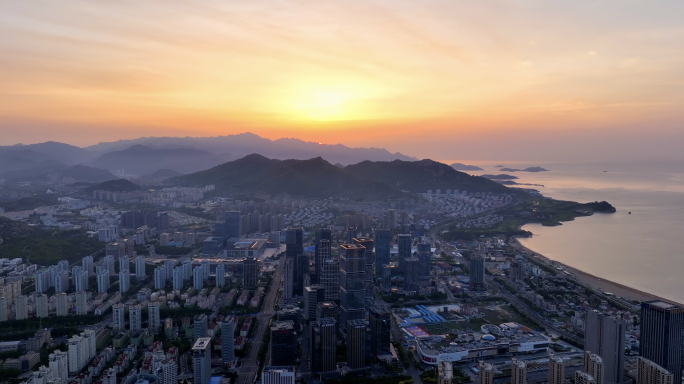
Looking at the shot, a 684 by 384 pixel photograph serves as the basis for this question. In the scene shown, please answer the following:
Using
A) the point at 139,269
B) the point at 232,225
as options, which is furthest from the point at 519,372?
the point at 232,225

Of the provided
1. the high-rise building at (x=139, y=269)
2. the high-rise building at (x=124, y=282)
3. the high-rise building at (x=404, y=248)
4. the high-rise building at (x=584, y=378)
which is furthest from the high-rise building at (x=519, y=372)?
the high-rise building at (x=139, y=269)

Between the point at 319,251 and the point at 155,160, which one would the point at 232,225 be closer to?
the point at 319,251

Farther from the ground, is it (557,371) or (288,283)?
(288,283)

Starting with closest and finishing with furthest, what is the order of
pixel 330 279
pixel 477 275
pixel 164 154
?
pixel 330 279, pixel 477 275, pixel 164 154

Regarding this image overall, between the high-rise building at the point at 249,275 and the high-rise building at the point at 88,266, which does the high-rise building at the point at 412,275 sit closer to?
the high-rise building at the point at 249,275

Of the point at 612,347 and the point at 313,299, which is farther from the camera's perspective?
the point at 313,299

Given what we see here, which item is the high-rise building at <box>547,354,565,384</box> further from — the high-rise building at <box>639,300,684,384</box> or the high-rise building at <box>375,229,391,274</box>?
the high-rise building at <box>375,229,391,274</box>

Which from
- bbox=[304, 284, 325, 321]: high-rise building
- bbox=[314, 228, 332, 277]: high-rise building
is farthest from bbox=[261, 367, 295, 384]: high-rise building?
bbox=[314, 228, 332, 277]: high-rise building
